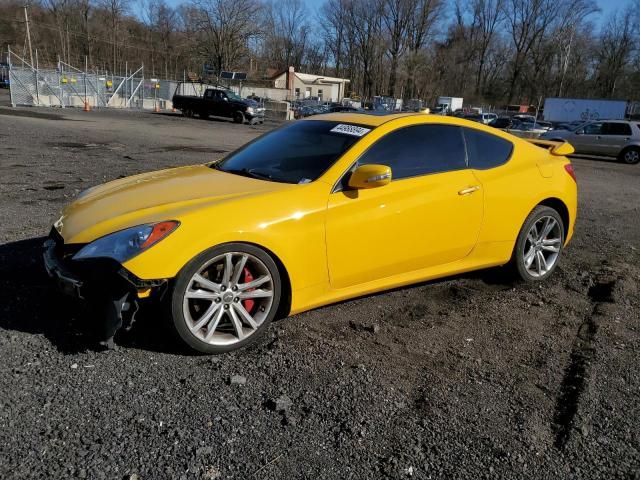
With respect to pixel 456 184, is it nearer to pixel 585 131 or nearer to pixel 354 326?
pixel 354 326

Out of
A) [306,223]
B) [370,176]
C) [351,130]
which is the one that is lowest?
[306,223]

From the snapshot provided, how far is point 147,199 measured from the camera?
3605 millimetres

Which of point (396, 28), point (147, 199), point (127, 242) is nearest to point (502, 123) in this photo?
point (147, 199)

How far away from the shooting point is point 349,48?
9769cm

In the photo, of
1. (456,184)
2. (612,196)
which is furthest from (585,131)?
(456,184)

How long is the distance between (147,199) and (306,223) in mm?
1107

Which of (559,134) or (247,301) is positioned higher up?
(559,134)

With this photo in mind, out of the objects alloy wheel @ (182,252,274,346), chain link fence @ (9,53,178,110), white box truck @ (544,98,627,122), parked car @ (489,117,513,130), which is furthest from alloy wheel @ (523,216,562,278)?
white box truck @ (544,98,627,122)

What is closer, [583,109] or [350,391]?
[350,391]

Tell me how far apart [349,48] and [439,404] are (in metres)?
102

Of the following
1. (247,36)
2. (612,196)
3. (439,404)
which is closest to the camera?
(439,404)

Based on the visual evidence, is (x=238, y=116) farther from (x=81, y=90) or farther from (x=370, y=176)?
(x=370, y=176)

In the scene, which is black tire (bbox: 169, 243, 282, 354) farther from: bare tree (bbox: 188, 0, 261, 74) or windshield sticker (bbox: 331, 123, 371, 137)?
bare tree (bbox: 188, 0, 261, 74)

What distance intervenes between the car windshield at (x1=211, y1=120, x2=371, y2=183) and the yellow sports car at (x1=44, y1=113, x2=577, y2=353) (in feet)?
0.05
